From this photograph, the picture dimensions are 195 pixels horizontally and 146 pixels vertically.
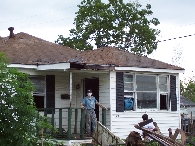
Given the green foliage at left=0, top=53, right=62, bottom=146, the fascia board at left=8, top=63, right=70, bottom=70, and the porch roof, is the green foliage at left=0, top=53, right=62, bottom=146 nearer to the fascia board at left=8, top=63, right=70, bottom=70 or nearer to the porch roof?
the fascia board at left=8, top=63, right=70, bottom=70

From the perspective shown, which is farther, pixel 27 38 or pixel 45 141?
pixel 27 38

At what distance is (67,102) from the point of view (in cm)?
1673

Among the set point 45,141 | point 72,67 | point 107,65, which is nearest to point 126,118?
point 107,65

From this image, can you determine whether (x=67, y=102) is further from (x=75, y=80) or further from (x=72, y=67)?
(x=72, y=67)

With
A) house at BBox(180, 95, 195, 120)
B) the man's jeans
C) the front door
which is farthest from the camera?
house at BBox(180, 95, 195, 120)

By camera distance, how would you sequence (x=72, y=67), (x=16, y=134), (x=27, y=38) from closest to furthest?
(x=16, y=134), (x=72, y=67), (x=27, y=38)

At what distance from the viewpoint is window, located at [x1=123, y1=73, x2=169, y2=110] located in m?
16.7

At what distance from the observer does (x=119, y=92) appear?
16141 mm

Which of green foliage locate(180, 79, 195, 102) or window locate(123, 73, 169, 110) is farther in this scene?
green foliage locate(180, 79, 195, 102)

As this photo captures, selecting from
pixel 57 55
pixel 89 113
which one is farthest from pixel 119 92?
pixel 57 55

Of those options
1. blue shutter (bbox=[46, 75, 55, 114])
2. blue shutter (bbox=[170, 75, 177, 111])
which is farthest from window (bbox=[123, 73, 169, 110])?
blue shutter (bbox=[46, 75, 55, 114])

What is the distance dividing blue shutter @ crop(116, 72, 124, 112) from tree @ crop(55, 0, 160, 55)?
17.5 metres

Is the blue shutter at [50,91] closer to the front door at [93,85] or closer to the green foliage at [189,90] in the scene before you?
the front door at [93,85]

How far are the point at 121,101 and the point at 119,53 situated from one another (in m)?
3.14
